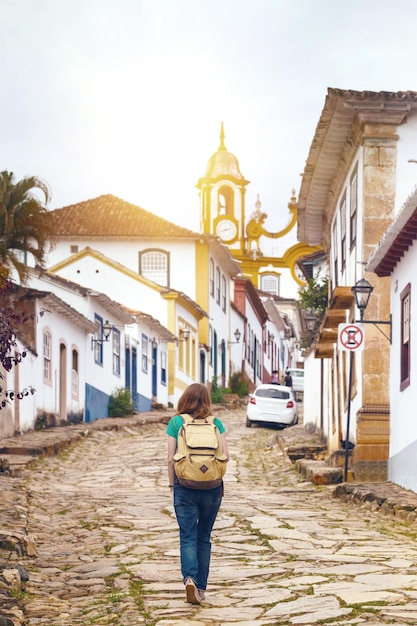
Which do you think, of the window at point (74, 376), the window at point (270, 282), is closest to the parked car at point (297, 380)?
the window at point (74, 376)

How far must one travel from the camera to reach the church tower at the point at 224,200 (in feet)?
256

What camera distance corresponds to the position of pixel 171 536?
36.8ft

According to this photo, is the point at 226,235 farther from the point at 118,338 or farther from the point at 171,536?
the point at 171,536

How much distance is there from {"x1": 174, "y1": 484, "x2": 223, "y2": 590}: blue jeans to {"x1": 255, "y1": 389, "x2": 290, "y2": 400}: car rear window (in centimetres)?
2316

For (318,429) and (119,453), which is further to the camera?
(318,429)

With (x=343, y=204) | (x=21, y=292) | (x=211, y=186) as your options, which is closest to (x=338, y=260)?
(x=343, y=204)

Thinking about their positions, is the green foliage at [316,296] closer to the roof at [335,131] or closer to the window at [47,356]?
the roof at [335,131]

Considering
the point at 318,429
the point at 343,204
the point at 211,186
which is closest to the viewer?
the point at 343,204

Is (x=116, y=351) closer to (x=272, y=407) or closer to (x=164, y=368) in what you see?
(x=272, y=407)

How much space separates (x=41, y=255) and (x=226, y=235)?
2235 inches

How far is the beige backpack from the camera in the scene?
307 inches

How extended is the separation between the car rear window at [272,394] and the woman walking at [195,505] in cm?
2316

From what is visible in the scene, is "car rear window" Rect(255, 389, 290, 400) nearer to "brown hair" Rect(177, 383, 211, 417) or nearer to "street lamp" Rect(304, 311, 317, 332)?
"street lamp" Rect(304, 311, 317, 332)

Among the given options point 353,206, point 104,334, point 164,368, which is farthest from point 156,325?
point 353,206
